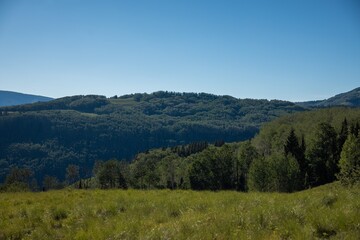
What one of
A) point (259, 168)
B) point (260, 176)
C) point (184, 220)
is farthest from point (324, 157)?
point (184, 220)

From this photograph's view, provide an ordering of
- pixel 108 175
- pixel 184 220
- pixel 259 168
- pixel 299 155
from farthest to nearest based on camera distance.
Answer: pixel 108 175 → pixel 299 155 → pixel 259 168 → pixel 184 220

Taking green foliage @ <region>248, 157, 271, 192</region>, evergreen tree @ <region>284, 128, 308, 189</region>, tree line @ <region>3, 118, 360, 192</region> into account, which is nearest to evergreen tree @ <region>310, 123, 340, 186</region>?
tree line @ <region>3, 118, 360, 192</region>

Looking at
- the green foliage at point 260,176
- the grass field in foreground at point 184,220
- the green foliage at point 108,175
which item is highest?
the grass field in foreground at point 184,220

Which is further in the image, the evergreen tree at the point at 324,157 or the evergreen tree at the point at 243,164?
the evergreen tree at the point at 243,164

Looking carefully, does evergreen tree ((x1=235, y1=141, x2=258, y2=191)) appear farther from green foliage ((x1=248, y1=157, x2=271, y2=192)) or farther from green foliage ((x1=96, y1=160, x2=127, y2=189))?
green foliage ((x1=96, y1=160, x2=127, y2=189))

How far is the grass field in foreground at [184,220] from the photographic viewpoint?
730cm

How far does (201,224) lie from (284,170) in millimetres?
73285

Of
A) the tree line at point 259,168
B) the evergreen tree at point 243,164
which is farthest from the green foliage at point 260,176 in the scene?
the evergreen tree at point 243,164

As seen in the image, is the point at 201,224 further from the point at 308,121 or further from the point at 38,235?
→ the point at 308,121

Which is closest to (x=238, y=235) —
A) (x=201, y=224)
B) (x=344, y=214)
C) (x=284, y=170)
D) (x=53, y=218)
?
(x=201, y=224)

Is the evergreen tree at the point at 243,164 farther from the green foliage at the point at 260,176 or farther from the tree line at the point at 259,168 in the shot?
the green foliage at the point at 260,176

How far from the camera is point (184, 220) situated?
8.73m

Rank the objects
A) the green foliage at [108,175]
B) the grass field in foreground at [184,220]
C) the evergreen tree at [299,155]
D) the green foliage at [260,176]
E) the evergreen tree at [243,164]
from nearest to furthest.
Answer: the grass field in foreground at [184,220] < the green foliage at [260,176] < the evergreen tree at [299,155] < the evergreen tree at [243,164] < the green foliage at [108,175]

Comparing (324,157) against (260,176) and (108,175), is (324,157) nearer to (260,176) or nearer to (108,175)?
(260,176)
